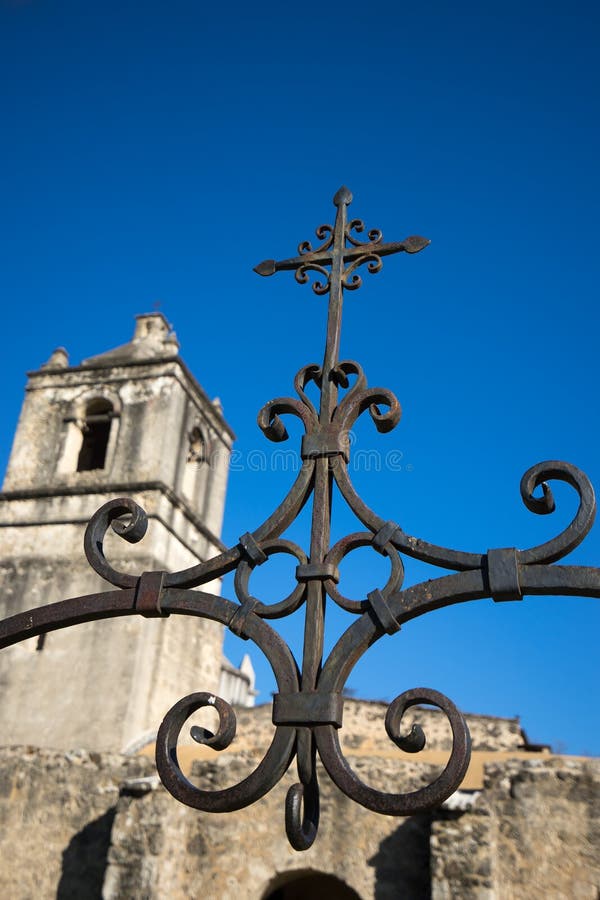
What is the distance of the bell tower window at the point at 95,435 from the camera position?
17.2 meters

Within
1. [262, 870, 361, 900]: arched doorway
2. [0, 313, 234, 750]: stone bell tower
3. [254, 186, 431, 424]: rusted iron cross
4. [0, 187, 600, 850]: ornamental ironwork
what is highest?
[0, 313, 234, 750]: stone bell tower

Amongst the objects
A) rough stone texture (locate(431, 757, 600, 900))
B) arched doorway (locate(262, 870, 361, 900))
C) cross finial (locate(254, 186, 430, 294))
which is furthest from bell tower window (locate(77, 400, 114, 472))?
cross finial (locate(254, 186, 430, 294))

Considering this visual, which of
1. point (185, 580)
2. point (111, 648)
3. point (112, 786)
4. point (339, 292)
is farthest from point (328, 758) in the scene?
point (111, 648)

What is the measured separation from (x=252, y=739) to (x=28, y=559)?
592 centimetres

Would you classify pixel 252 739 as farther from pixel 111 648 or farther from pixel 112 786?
pixel 112 786

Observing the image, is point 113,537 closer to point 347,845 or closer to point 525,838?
point 347,845

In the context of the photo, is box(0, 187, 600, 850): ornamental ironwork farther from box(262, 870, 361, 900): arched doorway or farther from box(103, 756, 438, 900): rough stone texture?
box(262, 870, 361, 900): arched doorway

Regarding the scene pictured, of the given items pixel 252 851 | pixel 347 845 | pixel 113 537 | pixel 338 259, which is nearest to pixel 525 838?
pixel 347 845

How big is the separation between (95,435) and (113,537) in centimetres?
296

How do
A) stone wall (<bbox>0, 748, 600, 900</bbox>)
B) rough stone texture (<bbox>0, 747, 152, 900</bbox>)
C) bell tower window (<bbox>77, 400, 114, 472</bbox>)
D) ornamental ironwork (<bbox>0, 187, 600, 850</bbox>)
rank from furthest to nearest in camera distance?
bell tower window (<bbox>77, 400, 114, 472</bbox>) → rough stone texture (<bbox>0, 747, 152, 900</bbox>) → stone wall (<bbox>0, 748, 600, 900</bbox>) → ornamental ironwork (<bbox>0, 187, 600, 850</bbox>)

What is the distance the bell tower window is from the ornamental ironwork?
14906 millimetres

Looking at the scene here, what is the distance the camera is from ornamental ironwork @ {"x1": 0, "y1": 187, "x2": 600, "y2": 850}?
2.01 meters

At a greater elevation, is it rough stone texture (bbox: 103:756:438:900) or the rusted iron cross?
the rusted iron cross

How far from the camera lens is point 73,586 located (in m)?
14.9
